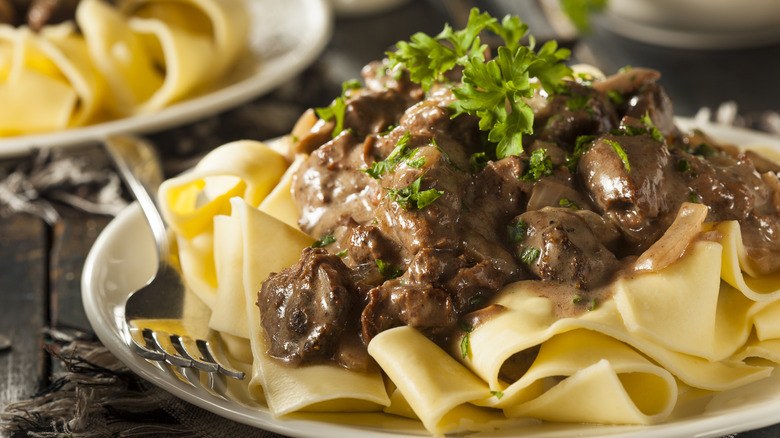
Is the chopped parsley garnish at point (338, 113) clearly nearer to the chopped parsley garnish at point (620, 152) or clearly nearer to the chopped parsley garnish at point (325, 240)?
the chopped parsley garnish at point (325, 240)

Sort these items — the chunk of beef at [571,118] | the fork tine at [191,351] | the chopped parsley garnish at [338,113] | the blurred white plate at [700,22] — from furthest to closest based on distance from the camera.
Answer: the blurred white plate at [700,22] < the chopped parsley garnish at [338,113] < the chunk of beef at [571,118] < the fork tine at [191,351]

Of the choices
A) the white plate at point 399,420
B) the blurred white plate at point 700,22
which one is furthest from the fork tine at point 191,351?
the blurred white plate at point 700,22

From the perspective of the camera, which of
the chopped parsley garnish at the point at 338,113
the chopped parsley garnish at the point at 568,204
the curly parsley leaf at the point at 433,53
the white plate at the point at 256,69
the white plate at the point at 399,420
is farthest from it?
the white plate at the point at 256,69

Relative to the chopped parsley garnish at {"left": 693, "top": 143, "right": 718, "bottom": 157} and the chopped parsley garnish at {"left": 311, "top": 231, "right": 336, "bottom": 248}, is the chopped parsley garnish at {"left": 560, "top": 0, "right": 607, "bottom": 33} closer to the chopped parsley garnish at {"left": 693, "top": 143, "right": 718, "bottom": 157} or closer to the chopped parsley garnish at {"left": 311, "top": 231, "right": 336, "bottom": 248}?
the chopped parsley garnish at {"left": 693, "top": 143, "right": 718, "bottom": 157}

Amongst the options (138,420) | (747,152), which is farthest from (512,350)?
(747,152)

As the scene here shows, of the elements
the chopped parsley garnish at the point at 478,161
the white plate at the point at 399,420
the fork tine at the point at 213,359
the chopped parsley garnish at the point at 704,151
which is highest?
the chopped parsley garnish at the point at 478,161

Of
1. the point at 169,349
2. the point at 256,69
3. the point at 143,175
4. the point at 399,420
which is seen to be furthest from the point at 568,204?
the point at 256,69

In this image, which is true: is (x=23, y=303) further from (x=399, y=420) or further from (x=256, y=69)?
(x=256, y=69)
